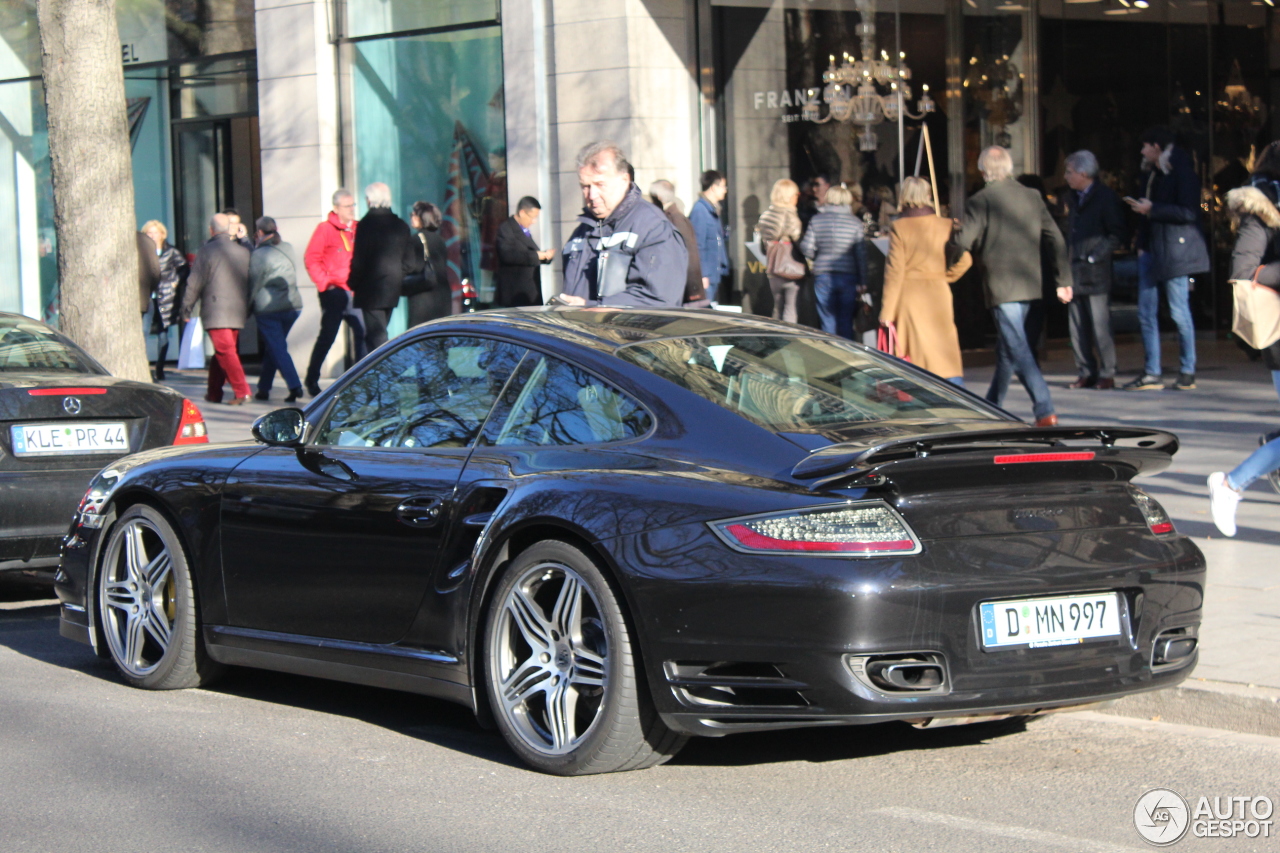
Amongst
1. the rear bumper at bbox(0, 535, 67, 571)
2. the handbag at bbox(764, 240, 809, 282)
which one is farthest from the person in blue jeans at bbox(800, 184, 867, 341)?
the rear bumper at bbox(0, 535, 67, 571)

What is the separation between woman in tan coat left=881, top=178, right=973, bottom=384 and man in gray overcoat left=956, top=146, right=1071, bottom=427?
254 millimetres

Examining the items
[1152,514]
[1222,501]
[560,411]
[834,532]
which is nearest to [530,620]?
[560,411]

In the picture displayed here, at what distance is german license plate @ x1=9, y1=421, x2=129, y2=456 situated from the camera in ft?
26.3

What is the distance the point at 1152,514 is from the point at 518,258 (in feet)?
34.6

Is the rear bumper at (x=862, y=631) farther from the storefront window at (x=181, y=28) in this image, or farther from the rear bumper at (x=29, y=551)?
the storefront window at (x=181, y=28)

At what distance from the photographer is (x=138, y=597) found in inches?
257

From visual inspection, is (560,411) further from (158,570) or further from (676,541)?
(158,570)

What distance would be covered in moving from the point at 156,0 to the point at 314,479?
1750 centimetres

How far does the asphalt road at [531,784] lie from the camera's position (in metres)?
4.42

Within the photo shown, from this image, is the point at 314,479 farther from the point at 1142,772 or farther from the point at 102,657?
the point at 1142,772

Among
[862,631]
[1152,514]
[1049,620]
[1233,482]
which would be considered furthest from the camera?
[1233,482]

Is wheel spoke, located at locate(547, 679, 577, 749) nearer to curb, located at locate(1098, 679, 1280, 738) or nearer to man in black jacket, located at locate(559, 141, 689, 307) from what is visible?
curb, located at locate(1098, 679, 1280, 738)

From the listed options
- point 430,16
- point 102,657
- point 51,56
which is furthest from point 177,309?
point 102,657

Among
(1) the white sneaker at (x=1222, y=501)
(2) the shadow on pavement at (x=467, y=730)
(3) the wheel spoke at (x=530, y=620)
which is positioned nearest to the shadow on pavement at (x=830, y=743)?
(2) the shadow on pavement at (x=467, y=730)
